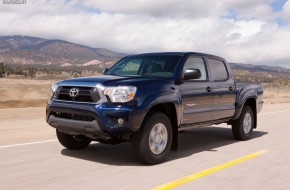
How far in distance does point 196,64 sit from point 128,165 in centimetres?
252

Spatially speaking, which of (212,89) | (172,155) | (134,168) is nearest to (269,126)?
(212,89)

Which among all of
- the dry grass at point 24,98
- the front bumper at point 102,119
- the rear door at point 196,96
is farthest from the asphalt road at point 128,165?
the dry grass at point 24,98

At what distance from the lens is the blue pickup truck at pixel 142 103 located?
5.92 meters

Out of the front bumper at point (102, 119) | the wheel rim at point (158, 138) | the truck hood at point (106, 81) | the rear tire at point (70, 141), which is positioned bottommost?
the rear tire at point (70, 141)

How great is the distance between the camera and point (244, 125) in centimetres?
905

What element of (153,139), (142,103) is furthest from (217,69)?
(142,103)

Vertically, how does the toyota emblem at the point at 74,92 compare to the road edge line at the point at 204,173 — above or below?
above

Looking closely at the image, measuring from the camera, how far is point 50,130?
9.93 metres

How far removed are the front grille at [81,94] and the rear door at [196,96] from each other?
1.63 metres

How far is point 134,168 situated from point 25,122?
631cm

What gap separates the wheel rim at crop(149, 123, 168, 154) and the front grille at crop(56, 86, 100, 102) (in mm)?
1018

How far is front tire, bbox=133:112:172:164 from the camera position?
6.06 m

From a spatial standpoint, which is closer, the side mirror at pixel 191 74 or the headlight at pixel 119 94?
the headlight at pixel 119 94

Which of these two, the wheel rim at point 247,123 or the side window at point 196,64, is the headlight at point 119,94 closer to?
the side window at point 196,64
